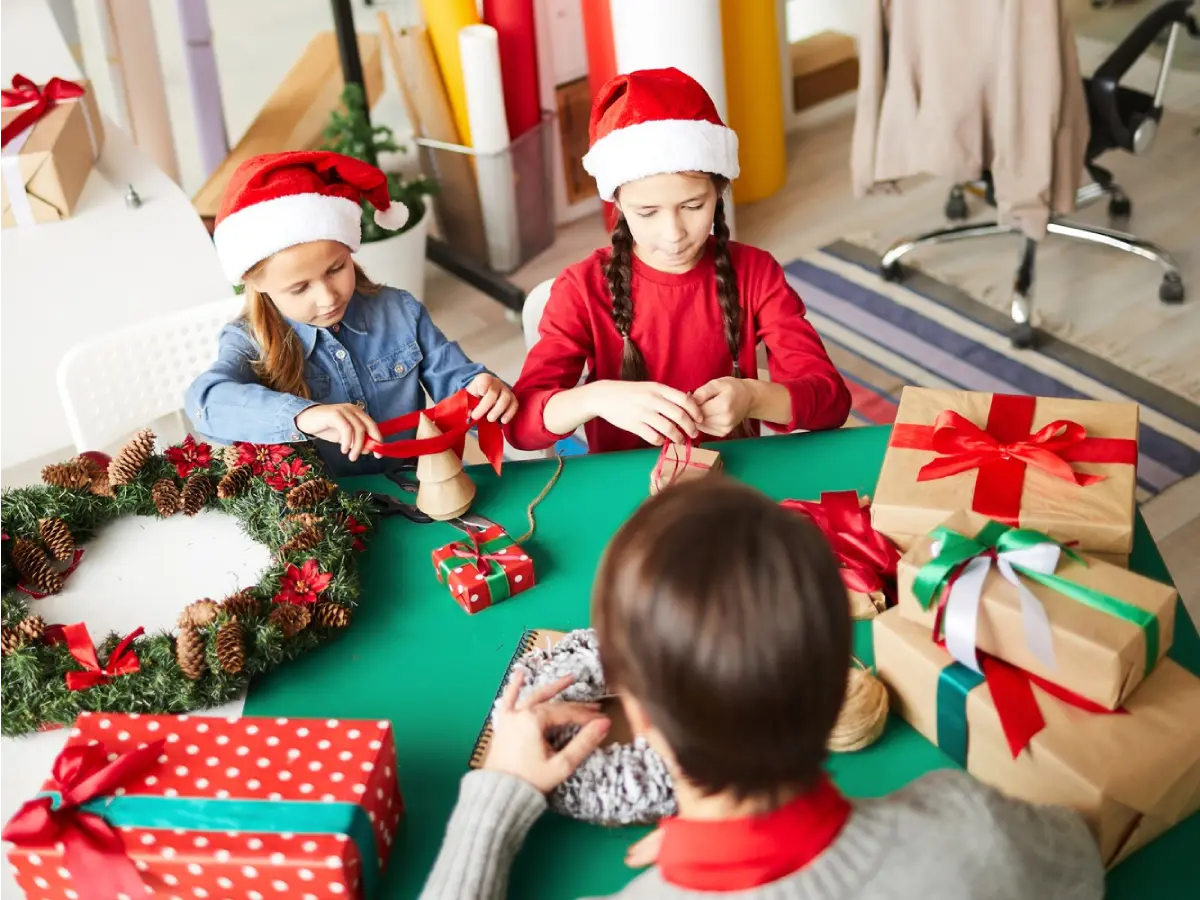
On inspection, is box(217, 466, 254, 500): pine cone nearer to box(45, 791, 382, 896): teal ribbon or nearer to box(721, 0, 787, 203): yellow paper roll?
box(45, 791, 382, 896): teal ribbon

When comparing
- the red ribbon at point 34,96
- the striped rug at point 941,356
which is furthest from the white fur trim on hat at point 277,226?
the striped rug at point 941,356

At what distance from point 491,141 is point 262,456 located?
206cm

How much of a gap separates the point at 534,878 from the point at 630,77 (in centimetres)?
121

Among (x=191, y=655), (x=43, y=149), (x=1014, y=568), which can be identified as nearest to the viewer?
(x=1014, y=568)

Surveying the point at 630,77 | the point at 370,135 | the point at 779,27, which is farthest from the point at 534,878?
the point at 779,27

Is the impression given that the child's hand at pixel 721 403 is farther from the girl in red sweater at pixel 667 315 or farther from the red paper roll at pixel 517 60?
the red paper roll at pixel 517 60

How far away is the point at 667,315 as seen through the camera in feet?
6.55

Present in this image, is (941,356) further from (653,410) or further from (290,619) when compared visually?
(290,619)

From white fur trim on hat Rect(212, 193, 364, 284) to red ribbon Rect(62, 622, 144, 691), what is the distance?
0.60m

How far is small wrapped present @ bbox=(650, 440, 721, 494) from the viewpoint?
1642 mm

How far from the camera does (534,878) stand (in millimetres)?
1172

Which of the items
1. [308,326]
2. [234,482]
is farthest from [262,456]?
[308,326]

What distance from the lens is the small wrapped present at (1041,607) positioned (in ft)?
3.75

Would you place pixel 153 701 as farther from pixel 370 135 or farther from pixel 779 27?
pixel 779 27
